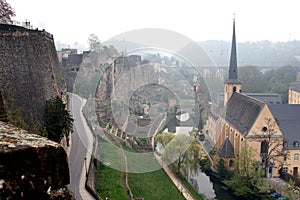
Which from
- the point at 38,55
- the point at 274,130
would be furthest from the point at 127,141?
the point at 274,130

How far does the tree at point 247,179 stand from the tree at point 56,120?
38.4ft

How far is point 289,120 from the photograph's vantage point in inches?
1030

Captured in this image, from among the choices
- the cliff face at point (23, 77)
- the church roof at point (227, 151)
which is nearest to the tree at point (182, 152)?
the church roof at point (227, 151)

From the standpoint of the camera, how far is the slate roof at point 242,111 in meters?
25.2

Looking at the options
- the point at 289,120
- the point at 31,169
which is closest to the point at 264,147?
the point at 289,120

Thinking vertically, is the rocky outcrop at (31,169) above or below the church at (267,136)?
above

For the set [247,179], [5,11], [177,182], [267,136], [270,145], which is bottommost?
[247,179]

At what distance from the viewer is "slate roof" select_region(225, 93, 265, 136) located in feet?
82.7

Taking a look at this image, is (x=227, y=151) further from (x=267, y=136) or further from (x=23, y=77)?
(x=23, y=77)

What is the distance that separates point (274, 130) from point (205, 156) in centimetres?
529

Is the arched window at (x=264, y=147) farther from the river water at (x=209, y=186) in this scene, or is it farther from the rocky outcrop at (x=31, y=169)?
the rocky outcrop at (x=31, y=169)

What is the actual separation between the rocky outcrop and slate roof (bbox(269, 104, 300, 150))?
25306 mm

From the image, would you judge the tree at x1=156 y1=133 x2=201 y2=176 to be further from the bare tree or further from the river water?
the bare tree

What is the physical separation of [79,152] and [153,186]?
4.14 meters
